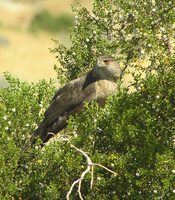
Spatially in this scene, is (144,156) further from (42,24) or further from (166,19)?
(42,24)

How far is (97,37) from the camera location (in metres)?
6.64

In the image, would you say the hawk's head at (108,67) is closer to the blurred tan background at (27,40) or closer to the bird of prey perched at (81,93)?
the bird of prey perched at (81,93)

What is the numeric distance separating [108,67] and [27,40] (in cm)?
1926

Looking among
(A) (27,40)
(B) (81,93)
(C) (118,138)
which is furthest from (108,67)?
(A) (27,40)

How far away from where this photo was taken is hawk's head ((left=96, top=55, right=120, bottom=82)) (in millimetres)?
6504

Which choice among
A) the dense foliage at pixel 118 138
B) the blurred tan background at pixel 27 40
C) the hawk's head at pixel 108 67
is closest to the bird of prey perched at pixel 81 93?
the hawk's head at pixel 108 67

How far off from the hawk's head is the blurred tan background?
10.7 meters

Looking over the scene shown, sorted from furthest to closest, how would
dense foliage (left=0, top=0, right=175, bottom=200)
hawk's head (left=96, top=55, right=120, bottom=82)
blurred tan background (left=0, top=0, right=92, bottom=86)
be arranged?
blurred tan background (left=0, top=0, right=92, bottom=86)
hawk's head (left=96, top=55, right=120, bottom=82)
dense foliage (left=0, top=0, right=175, bottom=200)

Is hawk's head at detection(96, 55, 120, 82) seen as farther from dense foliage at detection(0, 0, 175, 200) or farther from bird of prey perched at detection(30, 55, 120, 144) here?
dense foliage at detection(0, 0, 175, 200)

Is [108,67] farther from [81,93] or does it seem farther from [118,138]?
[118,138]

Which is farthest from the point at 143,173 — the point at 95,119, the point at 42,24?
the point at 42,24

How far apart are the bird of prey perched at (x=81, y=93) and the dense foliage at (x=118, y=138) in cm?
38

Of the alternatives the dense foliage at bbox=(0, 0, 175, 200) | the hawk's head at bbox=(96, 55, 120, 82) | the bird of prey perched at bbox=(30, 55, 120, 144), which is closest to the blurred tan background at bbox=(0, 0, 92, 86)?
the bird of prey perched at bbox=(30, 55, 120, 144)

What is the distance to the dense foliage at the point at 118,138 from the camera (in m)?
4.43
